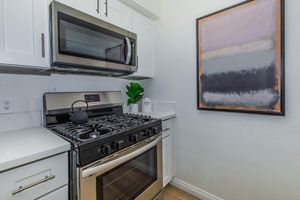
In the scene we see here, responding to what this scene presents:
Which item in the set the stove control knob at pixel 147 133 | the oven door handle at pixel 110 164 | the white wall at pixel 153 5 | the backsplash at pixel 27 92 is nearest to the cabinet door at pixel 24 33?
the backsplash at pixel 27 92

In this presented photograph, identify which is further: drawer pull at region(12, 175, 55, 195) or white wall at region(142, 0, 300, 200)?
white wall at region(142, 0, 300, 200)

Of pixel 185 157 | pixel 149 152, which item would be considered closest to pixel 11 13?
pixel 149 152

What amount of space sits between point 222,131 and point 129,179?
0.96 meters

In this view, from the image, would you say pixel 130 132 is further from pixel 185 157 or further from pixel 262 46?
pixel 262 46

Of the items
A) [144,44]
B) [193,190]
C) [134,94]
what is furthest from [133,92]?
[193,190]

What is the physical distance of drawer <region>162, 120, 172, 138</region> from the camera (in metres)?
1.75

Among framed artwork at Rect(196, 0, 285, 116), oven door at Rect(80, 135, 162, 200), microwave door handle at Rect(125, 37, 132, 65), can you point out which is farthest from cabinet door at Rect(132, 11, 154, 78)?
oven door at Rect(80, 135, 162, 200)

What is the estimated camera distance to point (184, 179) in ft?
6.06

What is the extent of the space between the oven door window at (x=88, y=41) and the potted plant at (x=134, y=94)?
54cm

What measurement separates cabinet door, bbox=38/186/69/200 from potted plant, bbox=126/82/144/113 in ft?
4.11

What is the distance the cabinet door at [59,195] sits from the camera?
82 centimetres

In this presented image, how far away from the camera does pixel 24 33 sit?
995 millimetres

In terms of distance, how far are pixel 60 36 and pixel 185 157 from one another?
1.66 m

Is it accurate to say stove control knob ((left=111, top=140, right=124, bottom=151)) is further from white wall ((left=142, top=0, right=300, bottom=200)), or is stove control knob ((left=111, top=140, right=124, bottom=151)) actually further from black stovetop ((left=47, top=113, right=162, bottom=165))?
white wall ((left=142, top=0, right=300, bottom=200))
